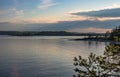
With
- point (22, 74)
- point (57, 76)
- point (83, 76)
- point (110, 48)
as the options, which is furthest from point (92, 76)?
point (22, 74)

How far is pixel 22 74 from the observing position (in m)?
43.2

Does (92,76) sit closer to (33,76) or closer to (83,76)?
(83,76)

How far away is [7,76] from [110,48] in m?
32.4

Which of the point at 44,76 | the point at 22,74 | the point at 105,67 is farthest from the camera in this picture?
the point at 22,74

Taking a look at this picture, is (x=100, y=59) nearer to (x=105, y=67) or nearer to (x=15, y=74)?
(x=105, y=67)

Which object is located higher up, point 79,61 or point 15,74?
point 79,61

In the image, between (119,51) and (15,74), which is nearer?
(119,51)

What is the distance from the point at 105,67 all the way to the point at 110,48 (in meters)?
0.85

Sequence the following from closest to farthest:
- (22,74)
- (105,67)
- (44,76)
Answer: (105,67)
(44,76)
(22,74)

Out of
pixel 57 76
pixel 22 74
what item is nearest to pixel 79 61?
pixel 57 76

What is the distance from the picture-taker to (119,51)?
1101 centimetres

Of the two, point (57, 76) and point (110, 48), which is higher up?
point (110, 48)

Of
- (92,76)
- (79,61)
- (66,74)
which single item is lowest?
(66,74)

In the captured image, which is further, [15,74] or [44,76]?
[15,74]
